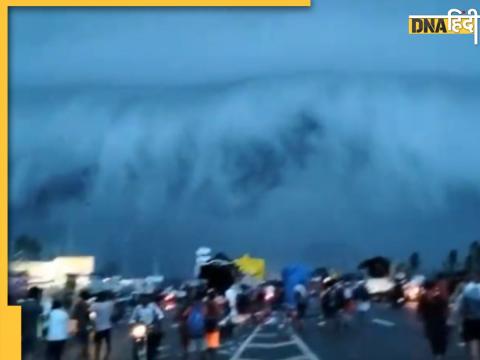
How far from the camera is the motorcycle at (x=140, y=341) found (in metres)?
3.76

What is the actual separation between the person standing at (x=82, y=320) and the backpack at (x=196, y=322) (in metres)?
0.42

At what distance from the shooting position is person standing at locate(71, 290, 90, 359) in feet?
12.2

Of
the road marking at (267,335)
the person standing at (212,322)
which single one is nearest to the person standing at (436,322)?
the road marking at (267,335)

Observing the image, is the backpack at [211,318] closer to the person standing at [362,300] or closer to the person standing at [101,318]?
the person standing at [101,318]

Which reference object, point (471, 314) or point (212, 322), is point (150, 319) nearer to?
point (212, 322)

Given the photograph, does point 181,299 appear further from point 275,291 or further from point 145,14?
point 145,14

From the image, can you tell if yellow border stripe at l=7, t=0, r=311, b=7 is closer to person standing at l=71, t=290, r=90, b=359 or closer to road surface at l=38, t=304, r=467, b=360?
person standing at l=71, t=290, r=90, b=359

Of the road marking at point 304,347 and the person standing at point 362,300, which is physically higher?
the person standing at point 362,300

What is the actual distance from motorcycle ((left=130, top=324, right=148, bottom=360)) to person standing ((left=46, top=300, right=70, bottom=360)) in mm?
278

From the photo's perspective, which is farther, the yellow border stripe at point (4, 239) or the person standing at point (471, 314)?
the person standing at point (471, 314)

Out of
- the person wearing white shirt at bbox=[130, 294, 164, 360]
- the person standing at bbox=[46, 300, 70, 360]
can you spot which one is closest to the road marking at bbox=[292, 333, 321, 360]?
the person wearing white shirt at bbox=[130, 294, 164, 360]

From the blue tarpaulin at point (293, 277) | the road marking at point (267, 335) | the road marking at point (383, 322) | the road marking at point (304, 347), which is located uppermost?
the blue tarpaulin at point (293, 277)

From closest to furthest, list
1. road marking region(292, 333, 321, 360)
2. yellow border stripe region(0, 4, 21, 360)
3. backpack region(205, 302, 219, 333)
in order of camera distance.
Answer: yellow border stripe region(0, 4, 21, 360) → road marking region(292, 333, 321, 360) → backpack region(205, 302, 219, 333)

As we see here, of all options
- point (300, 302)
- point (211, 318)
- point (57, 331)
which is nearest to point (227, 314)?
point (211, 318)
